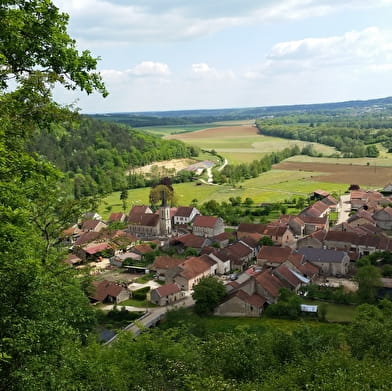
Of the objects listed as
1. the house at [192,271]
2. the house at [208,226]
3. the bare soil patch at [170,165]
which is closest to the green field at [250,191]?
the bare soil patch at [170,165]

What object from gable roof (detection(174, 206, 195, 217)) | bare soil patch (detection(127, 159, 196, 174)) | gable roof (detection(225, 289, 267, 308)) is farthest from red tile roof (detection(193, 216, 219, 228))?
bare soil patch (detection(127, 159, 196, 174))

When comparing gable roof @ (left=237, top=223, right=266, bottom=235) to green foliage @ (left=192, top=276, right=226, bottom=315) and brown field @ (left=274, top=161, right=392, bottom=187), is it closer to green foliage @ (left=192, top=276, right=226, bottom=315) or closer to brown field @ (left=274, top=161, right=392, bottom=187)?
green foliage @ (left=192, top=276, right=226, bottom=315)

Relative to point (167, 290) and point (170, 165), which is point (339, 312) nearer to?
point (167, 290)

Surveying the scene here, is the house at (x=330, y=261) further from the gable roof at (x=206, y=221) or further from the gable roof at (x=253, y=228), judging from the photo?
the gable roof at (x=206, y=221)

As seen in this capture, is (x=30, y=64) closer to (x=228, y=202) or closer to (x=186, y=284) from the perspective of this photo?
(x=186, y=284)

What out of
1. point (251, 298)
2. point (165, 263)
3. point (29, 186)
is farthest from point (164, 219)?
point (29, 186)

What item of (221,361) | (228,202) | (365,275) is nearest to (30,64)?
(221,361)
